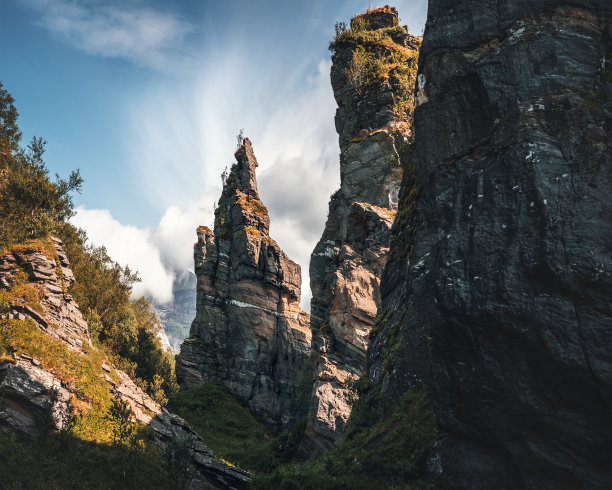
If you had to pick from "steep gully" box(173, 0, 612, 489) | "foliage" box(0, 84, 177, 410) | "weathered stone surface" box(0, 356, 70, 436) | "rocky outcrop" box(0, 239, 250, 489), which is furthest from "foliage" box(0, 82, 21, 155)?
"steep gully" box(173, 0, 612, 489)

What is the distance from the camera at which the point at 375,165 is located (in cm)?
4344

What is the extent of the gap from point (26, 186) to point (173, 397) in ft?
122

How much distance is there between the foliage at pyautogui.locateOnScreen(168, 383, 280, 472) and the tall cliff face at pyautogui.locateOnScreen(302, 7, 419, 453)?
8760mm


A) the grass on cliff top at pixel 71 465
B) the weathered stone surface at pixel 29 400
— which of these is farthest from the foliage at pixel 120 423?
the weathered stone surface at pixel 29 400

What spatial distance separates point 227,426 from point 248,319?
62.5ft

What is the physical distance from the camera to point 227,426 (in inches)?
2163

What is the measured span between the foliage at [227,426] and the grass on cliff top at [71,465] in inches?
704

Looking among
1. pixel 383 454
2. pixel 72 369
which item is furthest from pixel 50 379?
pixel 383 454

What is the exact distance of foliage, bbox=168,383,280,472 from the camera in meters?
39.5

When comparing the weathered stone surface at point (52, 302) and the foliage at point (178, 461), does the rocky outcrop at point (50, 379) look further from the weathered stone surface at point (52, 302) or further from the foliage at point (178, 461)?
the foliage at point (178, 461)

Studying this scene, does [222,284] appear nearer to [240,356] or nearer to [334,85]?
[240,356]

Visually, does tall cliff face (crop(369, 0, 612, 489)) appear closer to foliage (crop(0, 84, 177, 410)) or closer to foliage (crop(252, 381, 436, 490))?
foliage (crop(252, 381, 436, 490))

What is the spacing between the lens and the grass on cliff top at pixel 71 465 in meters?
17.8

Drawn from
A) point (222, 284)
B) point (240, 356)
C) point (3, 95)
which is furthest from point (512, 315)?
point (222, 284)
